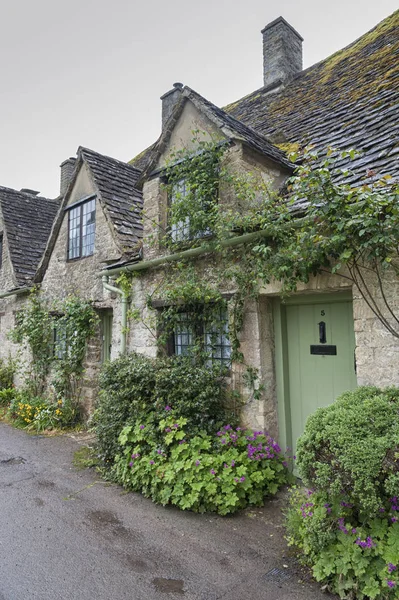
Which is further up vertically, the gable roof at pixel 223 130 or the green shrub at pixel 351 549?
the gable roof at pixel 223 130

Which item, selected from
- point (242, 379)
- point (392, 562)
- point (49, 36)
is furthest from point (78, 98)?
point (392, 562)

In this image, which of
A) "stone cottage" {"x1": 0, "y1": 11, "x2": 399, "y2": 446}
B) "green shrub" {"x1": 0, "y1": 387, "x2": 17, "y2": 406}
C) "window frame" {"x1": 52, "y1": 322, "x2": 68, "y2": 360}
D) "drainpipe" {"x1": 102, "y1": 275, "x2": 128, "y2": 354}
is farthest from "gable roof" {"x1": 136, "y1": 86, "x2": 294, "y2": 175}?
"green shrub" {"x1": 0, "y1": 387, "x2": 17, "y2": 406}

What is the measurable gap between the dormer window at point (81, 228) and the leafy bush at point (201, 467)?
4.94 m

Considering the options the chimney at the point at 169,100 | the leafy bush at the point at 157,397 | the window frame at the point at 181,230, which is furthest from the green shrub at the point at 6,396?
the chimney at the point at 169,100

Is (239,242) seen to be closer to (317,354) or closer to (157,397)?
(317,354)

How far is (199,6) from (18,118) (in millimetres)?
9929

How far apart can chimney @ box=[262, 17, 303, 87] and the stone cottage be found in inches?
1.7

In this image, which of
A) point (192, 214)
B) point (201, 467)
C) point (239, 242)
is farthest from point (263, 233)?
point (201, 467)

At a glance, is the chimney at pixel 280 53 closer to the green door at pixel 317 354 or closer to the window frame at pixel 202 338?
the window frame at pixel 202 338

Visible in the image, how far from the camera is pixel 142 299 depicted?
6.72 metres

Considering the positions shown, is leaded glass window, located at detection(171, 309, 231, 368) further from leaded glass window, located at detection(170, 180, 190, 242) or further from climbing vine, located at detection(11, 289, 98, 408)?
climbing vine, located at detection(11, 289, 98, 408)

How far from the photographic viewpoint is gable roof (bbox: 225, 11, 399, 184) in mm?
4934

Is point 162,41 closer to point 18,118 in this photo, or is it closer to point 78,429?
point 18,118

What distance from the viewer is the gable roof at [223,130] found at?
544cm
